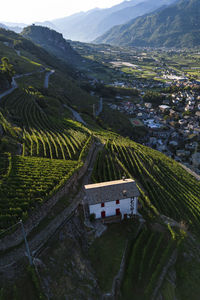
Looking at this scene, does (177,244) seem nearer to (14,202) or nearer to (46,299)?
(46,299)

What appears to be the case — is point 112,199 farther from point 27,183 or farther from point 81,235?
point 27,183

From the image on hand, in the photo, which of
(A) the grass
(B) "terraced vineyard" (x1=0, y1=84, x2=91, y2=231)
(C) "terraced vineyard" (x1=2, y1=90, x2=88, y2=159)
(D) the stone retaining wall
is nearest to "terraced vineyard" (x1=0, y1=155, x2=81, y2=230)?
(B) "terraced vineyard" (x1=0, y1=84, x2=91, y2=231)

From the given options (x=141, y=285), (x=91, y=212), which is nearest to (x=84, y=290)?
(x=141, y=285)

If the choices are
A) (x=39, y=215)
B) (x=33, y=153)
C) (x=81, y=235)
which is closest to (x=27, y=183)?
(x=39, y=215)

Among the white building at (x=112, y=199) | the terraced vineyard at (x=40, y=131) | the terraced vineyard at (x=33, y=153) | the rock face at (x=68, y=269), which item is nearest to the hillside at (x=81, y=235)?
the rock face at (x=68, y=269)

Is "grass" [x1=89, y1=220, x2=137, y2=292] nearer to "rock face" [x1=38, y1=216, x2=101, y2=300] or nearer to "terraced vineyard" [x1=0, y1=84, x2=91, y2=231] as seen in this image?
"rock face" [x1=38, y1=216, x2=101, y2=300]

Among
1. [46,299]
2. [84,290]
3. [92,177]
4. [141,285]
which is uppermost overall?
[92,177]

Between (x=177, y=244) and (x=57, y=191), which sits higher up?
(x=57, y=191)
